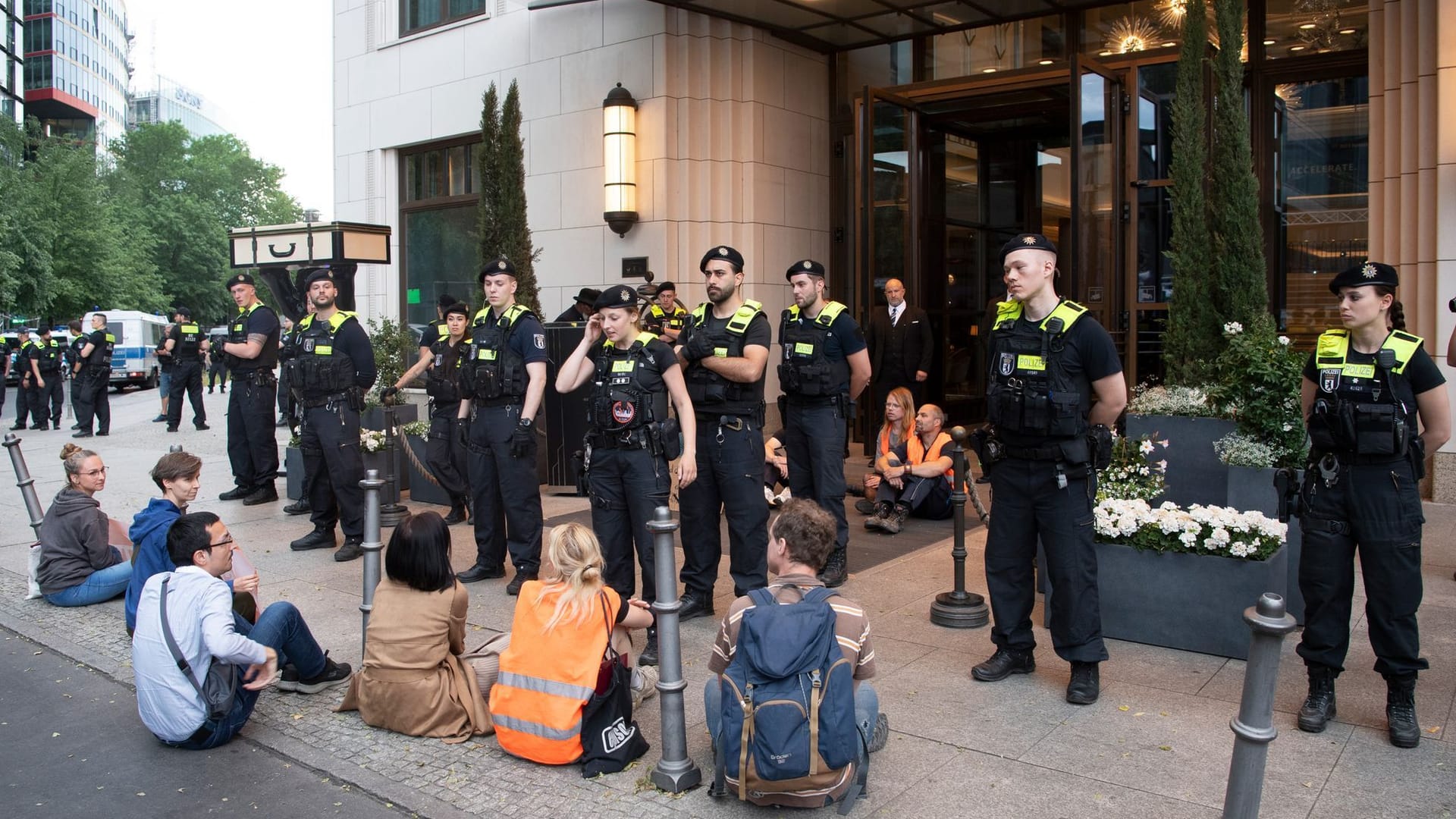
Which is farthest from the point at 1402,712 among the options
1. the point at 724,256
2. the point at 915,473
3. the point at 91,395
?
the point at 91,395

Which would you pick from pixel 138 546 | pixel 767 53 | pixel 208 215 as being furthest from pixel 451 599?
pixel 208 215

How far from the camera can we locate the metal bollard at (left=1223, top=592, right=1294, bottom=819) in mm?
3117

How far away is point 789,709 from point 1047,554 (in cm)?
195

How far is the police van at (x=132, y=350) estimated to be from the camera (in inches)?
1329

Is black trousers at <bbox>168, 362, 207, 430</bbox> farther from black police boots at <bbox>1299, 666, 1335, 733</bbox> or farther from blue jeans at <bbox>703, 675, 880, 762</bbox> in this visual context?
black police boots at <bbox>1299, 666, 1335, 733</bbox>

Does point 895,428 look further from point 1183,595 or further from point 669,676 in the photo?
point 669,676

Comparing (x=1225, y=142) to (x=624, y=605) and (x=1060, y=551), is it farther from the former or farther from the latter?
(x=624, y=605)

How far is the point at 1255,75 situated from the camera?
11.1 metres

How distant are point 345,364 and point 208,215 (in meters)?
72.0

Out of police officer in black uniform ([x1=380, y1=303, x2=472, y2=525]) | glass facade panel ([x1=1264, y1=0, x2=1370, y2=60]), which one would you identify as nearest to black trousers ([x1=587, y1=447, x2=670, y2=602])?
police officer in black uniform ([x1=380, y1=303, x2=472, y2=525])

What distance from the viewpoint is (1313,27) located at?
1084 centimetres

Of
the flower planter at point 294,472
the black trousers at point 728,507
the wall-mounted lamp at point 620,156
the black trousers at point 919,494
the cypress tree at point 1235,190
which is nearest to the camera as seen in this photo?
the black trousers at point 728,507

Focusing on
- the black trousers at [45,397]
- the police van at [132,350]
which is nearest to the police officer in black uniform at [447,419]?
the black trousers at [45,397]

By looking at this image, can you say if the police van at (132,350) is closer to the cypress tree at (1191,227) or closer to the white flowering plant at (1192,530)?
the cypress tree at (1191,227)
